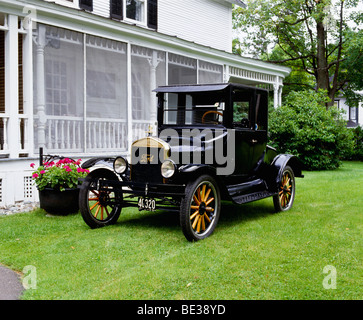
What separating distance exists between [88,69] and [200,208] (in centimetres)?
737

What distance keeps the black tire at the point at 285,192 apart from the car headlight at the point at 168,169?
2543mm

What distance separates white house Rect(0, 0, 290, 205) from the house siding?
0.04 m

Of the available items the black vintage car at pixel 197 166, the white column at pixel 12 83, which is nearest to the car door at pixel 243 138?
the black vintage car at pixel 197 166

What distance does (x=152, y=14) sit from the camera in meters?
13.8

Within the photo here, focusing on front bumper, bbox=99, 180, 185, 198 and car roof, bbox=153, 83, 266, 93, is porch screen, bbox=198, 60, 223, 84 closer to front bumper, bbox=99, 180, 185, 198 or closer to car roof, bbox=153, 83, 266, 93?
car roof, bbox=153, 83, 266, 93

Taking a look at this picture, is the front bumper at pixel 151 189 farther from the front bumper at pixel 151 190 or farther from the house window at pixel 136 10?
Answer: the house window at pixel 136 10

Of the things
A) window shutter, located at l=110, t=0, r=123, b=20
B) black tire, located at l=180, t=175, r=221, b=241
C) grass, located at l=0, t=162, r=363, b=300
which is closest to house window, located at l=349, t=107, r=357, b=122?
window shutter, located at l=110, t=0, r=123, b=20

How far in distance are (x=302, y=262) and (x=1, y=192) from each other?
19.0 feet

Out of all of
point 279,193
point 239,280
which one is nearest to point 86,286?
point 239,280

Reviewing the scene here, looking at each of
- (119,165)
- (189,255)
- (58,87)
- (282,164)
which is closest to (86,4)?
(58,87)

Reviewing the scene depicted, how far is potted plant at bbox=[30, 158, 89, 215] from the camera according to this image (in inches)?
281

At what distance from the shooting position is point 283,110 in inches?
619

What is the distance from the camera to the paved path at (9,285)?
3.88 m

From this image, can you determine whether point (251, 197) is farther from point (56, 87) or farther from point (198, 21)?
point (198, 21)
